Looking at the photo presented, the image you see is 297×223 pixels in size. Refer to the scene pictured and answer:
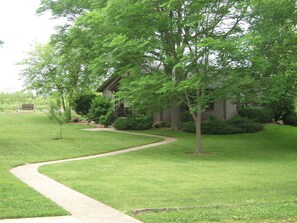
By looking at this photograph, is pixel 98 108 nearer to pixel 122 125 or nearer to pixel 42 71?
pixel 122 125

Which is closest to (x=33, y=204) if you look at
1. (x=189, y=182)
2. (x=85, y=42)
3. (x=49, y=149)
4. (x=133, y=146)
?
(x=189, y=182)

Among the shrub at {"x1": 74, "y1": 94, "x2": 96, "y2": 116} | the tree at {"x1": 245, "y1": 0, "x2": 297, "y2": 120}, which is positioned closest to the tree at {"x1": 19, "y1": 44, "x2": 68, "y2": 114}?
the shrub at {"x1": 74, "y1": 94, "x2": 96, "y2": 116}

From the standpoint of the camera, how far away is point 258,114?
123 feet

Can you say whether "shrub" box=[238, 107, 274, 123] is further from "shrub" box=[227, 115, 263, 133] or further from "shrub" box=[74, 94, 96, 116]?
"shrub" box=[74, 94, 96, 116]

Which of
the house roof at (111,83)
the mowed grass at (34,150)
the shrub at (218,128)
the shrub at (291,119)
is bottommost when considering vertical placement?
the mowed grass at (34,150)

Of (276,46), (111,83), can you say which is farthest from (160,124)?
(276,46)

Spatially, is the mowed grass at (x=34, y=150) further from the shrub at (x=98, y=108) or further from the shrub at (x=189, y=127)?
the shrub at (x=98, y=108)

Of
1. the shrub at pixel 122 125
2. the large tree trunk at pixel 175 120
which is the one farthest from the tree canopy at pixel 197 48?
the shrub at pixel 122 125

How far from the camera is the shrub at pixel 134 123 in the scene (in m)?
36.0

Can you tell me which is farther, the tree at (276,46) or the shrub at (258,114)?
the shrub at (258,114)

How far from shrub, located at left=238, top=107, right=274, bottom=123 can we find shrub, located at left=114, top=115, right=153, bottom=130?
9108 millimetres

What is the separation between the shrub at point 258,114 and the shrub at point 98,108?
12.8 meters

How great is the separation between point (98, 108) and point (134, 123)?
515 centimetres

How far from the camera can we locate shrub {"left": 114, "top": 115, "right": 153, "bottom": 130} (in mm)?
36031
